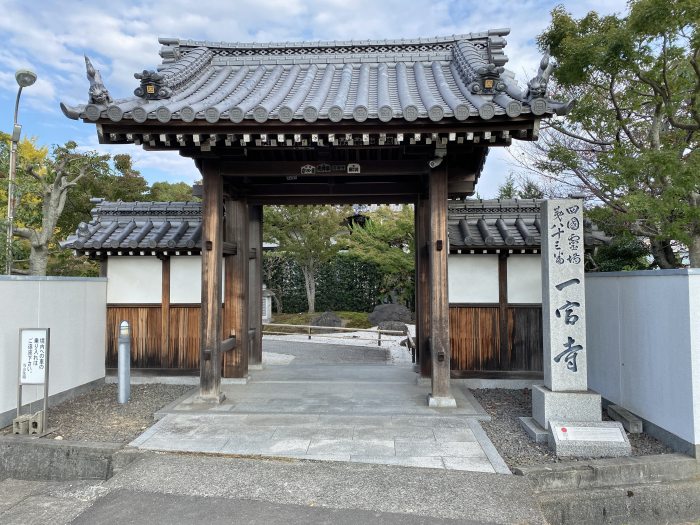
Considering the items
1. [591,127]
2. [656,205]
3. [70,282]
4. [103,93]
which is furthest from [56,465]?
[591,127]

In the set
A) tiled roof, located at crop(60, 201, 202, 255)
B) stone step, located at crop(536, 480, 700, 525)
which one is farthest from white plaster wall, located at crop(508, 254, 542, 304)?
tiled roof, located at crop(60, 201, 202, 255)

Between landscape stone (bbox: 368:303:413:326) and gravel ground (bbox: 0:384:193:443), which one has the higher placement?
landscape stone (bbox: 368:303:413:326)

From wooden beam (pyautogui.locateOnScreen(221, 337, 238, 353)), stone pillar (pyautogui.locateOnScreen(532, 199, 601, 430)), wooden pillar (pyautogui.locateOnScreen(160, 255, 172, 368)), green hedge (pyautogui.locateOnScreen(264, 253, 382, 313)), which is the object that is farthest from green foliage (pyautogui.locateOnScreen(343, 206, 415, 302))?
stone pillar (pyautogui.locateOnScreen(532, 199, 601, 430))

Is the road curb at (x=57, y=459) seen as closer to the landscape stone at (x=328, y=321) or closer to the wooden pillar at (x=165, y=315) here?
the wooden pillar at (x=165, y=315)

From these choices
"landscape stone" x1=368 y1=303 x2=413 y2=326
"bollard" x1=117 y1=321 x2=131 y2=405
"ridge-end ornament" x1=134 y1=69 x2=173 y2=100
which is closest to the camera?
"ridge-end ornament" x1=134 y1=69 x2=173 y2=100

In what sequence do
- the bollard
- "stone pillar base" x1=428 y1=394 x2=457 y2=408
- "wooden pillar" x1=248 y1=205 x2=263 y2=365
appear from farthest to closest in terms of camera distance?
"wooden pillar" x1=248 y1=205 x2=263 y2=365
the bollard
"stone pillar base" x1=428 y1=394 x2=457 y2=408

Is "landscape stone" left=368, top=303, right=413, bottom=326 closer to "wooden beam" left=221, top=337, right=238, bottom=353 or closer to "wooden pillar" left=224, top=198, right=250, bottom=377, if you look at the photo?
"wooden pillar" left=224, top=198, right=250, bottom=377

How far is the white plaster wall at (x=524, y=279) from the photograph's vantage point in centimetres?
779

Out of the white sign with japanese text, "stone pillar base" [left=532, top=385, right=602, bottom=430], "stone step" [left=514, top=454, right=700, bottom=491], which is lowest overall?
"stone step" [left=514, top=454, right=700, bottom=491]

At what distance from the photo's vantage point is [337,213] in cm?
2144

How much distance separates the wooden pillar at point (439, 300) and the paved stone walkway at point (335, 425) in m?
0.30

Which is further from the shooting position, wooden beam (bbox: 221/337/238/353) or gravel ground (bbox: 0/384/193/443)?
wooden beam (bbox: 221/337/238/353)

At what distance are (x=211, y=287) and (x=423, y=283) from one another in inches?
150

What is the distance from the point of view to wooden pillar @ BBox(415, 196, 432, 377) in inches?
298
